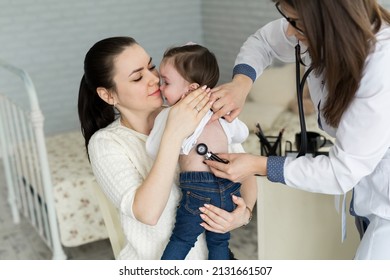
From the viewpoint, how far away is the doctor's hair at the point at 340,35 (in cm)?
99

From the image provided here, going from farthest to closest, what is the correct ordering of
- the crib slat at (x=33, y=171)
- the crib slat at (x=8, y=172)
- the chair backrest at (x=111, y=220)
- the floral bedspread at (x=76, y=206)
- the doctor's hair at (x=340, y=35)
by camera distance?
1. the crib slat at (x=8, y=172)
2. the floral bedspread at (x=76, y=206)
3. the crib slat at (x=33, y=171)
4. the chair backrest at (x=111, y=220)
5. the doctor's hair at (x=340, y=35)

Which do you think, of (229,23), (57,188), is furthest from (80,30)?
(57,188)

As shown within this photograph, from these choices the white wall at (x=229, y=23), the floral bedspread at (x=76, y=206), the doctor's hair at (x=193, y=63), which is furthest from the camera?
the white wall at (x=229, y=23)

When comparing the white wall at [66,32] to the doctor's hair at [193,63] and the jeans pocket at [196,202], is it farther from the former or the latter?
the jeans pocket at [196,202]

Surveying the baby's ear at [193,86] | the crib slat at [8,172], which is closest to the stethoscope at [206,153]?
the baby's ear at [193,86]

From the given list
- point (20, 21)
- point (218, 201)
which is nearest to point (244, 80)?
point (218, 201)

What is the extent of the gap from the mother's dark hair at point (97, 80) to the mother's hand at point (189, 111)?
0.21 m

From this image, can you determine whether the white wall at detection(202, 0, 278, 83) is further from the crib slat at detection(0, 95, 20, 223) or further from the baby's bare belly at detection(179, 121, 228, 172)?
the baby's bare belly at detection(179, 121, 228, 172)

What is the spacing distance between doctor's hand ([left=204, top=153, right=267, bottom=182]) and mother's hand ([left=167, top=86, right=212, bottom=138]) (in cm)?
12

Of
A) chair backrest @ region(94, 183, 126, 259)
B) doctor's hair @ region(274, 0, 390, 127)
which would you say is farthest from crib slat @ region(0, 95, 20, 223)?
doctor's hair @ region(274, 0, 390, 127)

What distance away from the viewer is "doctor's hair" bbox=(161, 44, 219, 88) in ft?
4.17

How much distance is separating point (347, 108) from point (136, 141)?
20.7 inches

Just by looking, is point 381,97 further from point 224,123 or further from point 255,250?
point 255,250
